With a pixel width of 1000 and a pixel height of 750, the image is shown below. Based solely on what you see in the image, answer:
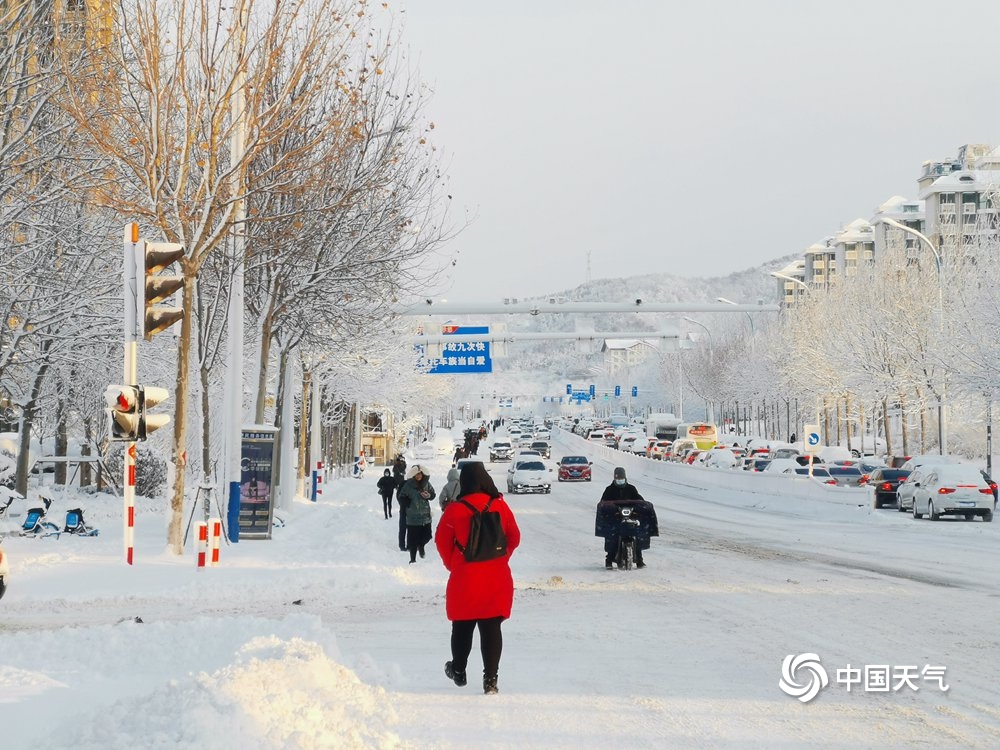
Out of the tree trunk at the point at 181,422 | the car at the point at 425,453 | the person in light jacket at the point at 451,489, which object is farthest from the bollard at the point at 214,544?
the car at the point at 425,453

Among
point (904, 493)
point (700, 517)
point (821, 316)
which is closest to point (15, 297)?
point (700, 517)

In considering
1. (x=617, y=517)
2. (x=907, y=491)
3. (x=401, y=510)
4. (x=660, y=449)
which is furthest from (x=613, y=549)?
(x=660, y=449)

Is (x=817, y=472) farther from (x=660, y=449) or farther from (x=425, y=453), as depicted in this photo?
(x=660, y=449)

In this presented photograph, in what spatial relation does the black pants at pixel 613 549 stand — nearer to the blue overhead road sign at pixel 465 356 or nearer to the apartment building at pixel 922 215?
the blue overhead road sign at pixel 465 356

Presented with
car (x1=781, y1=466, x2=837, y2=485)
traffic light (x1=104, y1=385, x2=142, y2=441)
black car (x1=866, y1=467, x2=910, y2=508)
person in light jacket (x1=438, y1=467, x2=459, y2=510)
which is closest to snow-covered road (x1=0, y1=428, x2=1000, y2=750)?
person in light jacket (x1=438, y1=467, x2=459, y2=510)

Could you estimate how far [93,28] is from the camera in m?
20.4

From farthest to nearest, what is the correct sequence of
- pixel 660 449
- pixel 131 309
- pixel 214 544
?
pixel 660 449
pixel 214 544
pixel 131 309

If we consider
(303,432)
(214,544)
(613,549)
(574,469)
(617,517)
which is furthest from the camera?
(574,469)

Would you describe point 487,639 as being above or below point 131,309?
below

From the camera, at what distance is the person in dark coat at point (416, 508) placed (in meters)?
22.1

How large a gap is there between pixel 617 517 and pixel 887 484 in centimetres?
2358

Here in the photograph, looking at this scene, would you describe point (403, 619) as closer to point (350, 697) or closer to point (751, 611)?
point (751, 611)

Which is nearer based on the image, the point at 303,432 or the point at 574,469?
the point at 303,432

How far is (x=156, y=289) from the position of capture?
57.1ft
